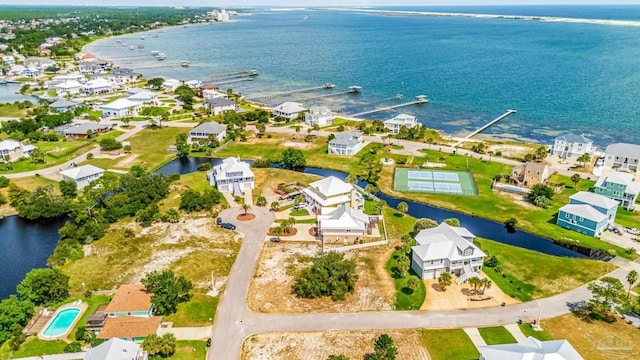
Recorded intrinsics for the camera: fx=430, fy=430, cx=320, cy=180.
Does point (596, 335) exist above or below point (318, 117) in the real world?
below

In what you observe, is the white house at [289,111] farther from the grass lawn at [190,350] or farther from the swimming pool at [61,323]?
the grass lawn at [190,350]

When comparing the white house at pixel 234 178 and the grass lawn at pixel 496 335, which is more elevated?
the white house at pixel 234 178

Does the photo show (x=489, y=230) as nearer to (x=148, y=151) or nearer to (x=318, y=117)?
(x=318, y=117)

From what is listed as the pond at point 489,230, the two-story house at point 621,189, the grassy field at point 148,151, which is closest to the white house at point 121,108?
the grassy field at point 148,151

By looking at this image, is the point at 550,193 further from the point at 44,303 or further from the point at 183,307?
the point at 44,303

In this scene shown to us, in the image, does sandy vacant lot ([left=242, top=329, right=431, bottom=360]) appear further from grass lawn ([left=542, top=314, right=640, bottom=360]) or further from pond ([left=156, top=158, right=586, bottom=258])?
pond ([left=156, top=158, right=586, bottom=258])

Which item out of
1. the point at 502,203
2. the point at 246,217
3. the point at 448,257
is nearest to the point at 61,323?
the point at 246,217
